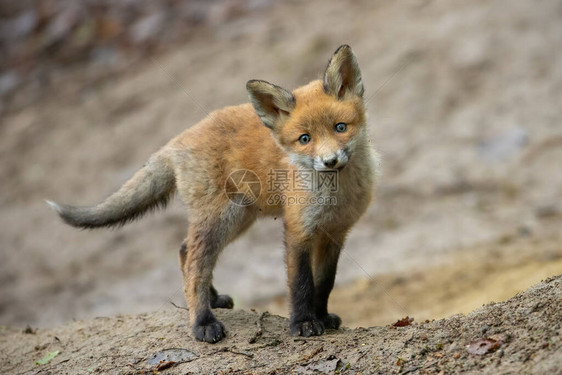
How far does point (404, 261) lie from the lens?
8703 mm

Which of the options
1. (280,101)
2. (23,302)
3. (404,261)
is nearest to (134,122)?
(23,302)

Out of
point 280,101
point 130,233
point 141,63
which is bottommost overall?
point 280,101

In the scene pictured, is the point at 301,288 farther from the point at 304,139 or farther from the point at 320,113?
the point at 320,113

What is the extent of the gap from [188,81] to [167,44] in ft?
5.87

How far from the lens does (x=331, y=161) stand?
4.05m

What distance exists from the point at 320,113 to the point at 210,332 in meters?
1.82

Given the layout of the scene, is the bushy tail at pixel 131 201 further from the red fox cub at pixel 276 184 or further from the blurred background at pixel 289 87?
the blurred background at pixel 289 87

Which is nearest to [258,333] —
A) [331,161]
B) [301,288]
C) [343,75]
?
[301,288]

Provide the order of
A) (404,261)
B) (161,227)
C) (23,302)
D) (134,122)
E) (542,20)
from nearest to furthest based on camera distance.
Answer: (404,261), (23,302), (161,227), (542,20), (134,122)

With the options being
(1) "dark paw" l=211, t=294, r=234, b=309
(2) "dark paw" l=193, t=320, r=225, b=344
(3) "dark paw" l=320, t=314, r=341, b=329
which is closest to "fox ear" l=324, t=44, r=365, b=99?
(3) "dark paw" l=320, t=314, r=341, b=329

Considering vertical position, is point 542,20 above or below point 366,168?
above

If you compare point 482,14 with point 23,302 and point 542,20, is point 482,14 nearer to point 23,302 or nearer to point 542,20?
point 542,20

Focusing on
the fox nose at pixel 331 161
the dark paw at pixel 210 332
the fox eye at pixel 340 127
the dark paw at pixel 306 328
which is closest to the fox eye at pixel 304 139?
the fox eye at pixel 340 127

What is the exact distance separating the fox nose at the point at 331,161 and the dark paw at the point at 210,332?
1.55 meters
